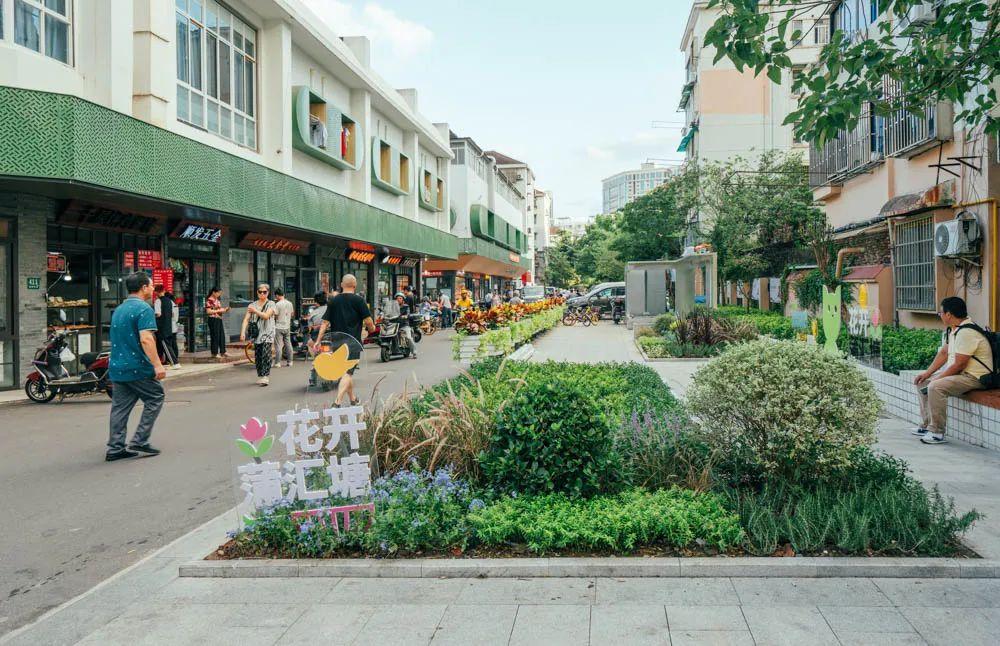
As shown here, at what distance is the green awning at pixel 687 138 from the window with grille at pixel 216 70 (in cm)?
3229

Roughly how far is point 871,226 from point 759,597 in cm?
1419

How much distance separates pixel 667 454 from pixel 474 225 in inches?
1784

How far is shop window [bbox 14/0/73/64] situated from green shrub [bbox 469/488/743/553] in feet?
39.6

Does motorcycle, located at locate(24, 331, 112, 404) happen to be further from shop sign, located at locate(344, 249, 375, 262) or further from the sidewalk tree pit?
shop sign, located at locate(344, 249, 375, 262)

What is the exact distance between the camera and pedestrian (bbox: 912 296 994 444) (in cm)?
780

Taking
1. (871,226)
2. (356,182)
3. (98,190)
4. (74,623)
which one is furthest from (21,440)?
(356,182)

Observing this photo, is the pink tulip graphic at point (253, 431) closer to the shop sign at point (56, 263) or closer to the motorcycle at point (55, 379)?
the motorcycle at point (55, 379)

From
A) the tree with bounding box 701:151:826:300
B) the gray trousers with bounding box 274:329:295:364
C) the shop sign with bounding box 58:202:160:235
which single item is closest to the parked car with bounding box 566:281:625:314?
the tree with bounding box 701:151:826:300

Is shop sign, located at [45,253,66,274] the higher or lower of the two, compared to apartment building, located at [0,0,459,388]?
lower

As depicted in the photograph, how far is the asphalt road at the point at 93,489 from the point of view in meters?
4.82

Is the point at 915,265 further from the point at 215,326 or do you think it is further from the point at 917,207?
the point at 215,326

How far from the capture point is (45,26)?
12.8m

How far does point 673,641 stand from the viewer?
3.50 metres

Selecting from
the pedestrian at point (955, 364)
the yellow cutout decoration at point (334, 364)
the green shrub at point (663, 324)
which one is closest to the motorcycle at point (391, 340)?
the green shrub at point (663, 324)
